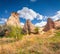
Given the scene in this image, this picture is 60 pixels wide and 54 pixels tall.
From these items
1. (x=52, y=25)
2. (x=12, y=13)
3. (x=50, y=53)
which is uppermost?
(x=12, y=13)

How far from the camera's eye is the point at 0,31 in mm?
67750

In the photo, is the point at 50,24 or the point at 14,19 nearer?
the point at 50,24

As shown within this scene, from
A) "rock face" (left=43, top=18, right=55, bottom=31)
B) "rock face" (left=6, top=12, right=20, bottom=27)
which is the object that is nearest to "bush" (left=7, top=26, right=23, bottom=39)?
"rock face" (left=43, top=18, right=55, bottom=31)

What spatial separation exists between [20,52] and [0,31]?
53200mm

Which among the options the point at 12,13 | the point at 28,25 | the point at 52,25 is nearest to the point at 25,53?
the point at 52,25

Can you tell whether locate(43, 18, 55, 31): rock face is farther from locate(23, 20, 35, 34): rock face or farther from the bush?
the bush

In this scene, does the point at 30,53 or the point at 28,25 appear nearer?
the point at 30,53

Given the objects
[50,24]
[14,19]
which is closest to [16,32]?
[50,24]

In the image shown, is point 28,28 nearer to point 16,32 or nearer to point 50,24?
point 50,24

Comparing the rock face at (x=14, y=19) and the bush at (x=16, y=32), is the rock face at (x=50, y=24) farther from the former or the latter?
the bush at (x=16, y=32)

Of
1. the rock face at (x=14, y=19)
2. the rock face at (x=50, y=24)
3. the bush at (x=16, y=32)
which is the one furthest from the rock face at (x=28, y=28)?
the bush at (x=16, y=32)

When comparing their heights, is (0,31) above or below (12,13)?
below

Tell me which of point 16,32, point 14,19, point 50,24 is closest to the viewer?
point 16,32

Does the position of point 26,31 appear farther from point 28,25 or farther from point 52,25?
point 52,25
